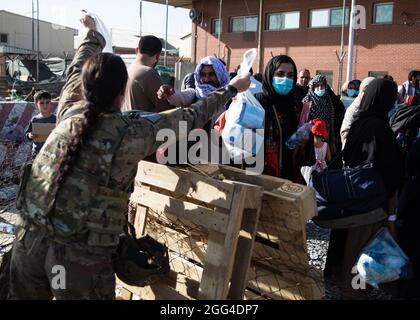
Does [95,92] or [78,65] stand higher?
[78,65]

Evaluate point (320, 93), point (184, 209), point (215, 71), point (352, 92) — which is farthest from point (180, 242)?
point (352, 92)

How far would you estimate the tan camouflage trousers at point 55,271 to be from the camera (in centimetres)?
207

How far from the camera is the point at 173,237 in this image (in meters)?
3.12

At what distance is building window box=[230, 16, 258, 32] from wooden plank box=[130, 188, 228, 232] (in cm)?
2294

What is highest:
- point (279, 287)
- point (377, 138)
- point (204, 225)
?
point (377, 138)

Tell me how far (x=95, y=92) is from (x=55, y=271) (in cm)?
83

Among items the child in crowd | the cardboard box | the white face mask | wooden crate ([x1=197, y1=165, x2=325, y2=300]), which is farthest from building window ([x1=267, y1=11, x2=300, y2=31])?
wooden crate ([x1=197, y1=165, x2=325, y2=300])

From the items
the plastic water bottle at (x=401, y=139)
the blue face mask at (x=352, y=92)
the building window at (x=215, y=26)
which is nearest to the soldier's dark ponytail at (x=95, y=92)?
the plastic water bottle at (x=401, y=139)

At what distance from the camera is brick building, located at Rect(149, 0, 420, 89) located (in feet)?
62.4

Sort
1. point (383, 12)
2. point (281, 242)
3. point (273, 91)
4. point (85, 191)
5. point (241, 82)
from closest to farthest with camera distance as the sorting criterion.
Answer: point (85, 191) < point (241, 82) < point (281, 242) < point (273, 91) < point (383, 12)

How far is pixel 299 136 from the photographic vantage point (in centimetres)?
337

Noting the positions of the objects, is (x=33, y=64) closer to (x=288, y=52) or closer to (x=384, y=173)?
(x=288, y=52)

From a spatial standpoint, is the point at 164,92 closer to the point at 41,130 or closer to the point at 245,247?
the point at 41,130
